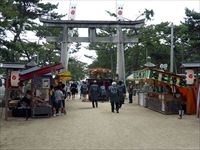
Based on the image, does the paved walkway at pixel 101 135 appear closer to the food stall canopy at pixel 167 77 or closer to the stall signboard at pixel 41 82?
the stall signboard at pixel 41 82

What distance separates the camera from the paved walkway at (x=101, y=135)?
12.2 m

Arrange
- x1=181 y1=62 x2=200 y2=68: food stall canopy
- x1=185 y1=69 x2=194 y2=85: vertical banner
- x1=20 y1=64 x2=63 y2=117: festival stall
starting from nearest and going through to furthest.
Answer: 1. x1=181 y1=62 x2=200 y2=68: food stall canopy
2. x1=20 y1=64 x2=63 y2=117: festival stall
3. x1=185 y1=69 x2=194 y2=85: vertical banner

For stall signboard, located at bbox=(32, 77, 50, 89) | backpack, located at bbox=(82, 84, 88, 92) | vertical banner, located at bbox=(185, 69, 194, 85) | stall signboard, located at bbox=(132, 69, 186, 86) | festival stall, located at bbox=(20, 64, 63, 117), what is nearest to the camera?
festival stall, located at bbox=(20, 64, 63, 117)

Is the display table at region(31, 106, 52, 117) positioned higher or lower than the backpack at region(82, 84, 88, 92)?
lower

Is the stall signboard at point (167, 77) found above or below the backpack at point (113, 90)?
above

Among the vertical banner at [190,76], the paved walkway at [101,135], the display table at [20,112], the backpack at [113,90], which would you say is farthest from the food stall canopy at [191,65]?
the display table at [20,112]

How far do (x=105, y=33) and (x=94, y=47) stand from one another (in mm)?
11399

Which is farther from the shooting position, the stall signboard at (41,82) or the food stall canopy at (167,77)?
the food stall canopy at (167,77)

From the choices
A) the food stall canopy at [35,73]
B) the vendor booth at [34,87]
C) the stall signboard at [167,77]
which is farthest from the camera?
the stall signboard at [167,77]

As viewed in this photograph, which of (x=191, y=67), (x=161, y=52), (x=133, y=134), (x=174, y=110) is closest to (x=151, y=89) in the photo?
(x=174, y=110)

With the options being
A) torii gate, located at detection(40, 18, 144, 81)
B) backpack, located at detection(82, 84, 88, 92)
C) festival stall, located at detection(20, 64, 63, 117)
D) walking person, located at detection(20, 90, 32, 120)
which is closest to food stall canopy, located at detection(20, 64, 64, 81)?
festival stall, located at detection(20, 64, 63, 117)

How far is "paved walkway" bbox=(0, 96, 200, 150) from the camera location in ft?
39.9

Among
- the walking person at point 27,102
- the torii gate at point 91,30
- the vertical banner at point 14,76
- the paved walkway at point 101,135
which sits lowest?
the paved walkway at point 101,135

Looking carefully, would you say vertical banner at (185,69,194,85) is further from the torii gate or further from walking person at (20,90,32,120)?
the torii gate
